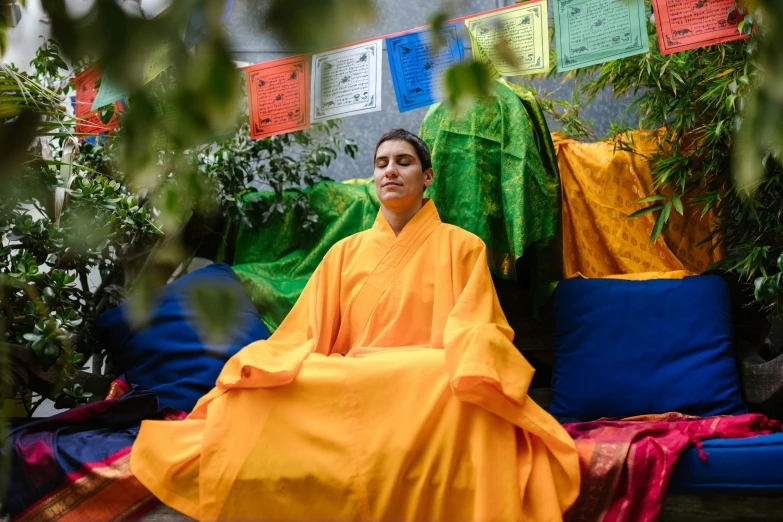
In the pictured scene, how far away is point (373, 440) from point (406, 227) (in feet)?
2.42

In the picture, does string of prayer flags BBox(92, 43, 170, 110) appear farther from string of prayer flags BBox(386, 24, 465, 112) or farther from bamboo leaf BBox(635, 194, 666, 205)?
bamboo leaf BBox(635, 194, 666, 205)

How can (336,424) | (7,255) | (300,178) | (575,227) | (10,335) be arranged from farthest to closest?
1. (300,178)
2. (575,227)
3. (7,255)
4. (10,335)
5. (336,424)

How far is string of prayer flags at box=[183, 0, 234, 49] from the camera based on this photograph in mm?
446

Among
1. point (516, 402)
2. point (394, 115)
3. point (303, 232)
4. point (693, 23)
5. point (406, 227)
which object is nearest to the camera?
point (516, 402)

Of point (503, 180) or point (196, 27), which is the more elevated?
point (196, 27)

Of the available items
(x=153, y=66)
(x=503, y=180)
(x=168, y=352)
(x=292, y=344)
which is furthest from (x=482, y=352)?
(x=153, y=66)

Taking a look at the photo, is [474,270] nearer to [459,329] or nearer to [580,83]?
[459,329]

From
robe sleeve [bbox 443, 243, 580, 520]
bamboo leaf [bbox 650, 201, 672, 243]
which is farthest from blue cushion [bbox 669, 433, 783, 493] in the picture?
bamboo leaf [bbox 650, 201, 672, 243]

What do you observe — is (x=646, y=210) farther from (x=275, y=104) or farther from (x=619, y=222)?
(x=275, y=104)

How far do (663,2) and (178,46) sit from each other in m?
2.03

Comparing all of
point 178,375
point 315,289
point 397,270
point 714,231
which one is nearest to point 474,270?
point 397,270

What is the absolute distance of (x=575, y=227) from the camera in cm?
263

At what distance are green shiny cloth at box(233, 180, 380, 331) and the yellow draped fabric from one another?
0.69 meters

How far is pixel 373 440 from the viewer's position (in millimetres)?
1761
